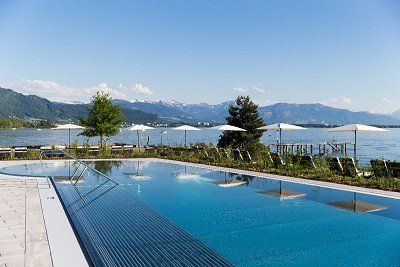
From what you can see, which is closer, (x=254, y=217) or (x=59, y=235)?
(x=59, y=235)

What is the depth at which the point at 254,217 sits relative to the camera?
7.96m

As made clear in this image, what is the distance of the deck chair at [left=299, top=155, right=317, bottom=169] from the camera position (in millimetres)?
13435

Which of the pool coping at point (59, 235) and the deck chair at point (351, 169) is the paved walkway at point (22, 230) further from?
the deck chair at point (351, 169)

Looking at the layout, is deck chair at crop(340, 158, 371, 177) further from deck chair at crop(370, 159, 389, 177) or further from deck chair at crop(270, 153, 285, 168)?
deck chair at crop(270, 153, 285, 168)

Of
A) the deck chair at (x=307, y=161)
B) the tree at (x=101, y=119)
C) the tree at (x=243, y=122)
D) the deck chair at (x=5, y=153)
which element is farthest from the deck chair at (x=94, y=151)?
the deck chair at (x=307, y=161)

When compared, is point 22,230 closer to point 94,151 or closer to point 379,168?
point 379,168

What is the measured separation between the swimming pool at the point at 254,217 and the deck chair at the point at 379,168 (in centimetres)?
204

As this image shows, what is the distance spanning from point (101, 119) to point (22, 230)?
18.5 meters

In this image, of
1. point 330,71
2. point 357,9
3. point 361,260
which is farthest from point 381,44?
point 361,260

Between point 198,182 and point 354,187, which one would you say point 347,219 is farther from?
point 198,182


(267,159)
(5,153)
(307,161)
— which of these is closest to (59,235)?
(307,161)

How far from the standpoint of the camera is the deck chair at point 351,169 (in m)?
12.0

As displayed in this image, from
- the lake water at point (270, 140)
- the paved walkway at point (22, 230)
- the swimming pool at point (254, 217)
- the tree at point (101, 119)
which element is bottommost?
the swimming pool at point (254, 217)

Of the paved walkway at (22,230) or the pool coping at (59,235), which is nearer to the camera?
the paved walkway at (22,230)
